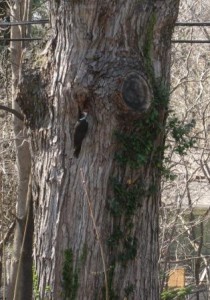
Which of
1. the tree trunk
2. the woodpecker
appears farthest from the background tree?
the woodpecker

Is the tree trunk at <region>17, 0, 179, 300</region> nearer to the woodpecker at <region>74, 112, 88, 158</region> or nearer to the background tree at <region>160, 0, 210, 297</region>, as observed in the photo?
the woodpecker at <region>74, 112, 88, 158</region>

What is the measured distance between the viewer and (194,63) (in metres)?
15.6

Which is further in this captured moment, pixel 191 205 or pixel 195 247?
pixel 195 247

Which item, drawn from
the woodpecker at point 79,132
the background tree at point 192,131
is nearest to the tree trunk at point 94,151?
the woodpecker at point 79,132

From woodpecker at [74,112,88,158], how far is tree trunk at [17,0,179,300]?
34mm

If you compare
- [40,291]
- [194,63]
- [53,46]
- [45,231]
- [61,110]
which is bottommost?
[40,291]

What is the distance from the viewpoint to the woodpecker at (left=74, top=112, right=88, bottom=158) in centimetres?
562

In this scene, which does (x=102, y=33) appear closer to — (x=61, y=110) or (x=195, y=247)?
(x=61, y=110)

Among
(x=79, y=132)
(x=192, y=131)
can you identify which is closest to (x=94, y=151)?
(x=79, y=132)

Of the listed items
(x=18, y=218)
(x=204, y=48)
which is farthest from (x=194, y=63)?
(x=18, y=218)

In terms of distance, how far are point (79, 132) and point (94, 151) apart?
19 cm

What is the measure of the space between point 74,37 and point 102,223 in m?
1.45

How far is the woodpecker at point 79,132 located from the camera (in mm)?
5625

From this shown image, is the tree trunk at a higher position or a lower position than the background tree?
lower
